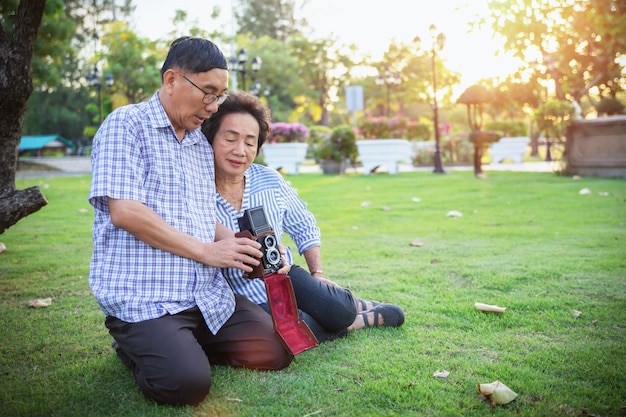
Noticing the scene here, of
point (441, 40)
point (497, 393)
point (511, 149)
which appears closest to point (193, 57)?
point (497, 393)

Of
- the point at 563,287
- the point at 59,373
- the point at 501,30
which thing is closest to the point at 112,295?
the point at 59,373

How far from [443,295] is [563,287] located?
2.79ft

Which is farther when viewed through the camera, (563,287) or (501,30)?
(501,30)

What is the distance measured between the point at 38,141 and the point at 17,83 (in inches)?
1700

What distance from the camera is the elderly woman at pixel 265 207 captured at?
2896 mm

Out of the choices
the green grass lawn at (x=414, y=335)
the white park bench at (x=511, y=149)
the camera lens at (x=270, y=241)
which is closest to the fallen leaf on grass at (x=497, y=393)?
the green grass lawn at (x=414, y=335)

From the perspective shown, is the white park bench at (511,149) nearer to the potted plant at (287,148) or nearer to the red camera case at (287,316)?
the potted plant at (287,148)

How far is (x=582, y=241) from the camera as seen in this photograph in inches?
220

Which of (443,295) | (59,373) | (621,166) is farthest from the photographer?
(621,166)

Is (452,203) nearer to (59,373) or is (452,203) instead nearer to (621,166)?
(621,166)

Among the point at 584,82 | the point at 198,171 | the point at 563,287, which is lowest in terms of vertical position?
the point at 563,287

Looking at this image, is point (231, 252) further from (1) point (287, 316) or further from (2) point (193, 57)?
(2) point (193, 57)

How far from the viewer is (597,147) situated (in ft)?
42.9

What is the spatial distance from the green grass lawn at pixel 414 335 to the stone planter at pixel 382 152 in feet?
28.6
